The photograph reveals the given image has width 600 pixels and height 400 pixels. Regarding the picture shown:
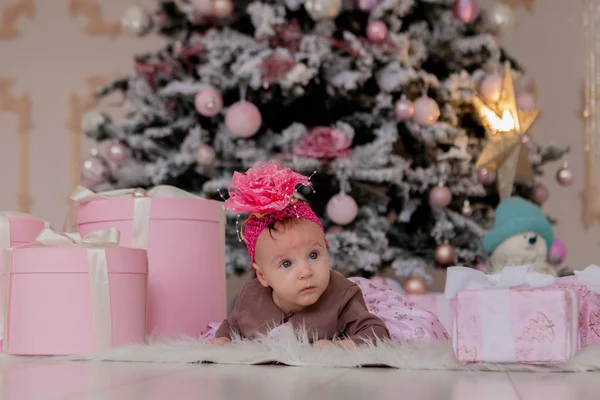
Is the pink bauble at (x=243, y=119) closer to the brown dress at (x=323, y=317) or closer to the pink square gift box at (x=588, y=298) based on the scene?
the brown dress at (x=323, y=317)

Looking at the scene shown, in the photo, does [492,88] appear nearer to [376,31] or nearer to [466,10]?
[466,10]

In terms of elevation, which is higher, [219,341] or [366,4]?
[366,4]

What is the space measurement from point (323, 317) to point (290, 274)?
129mm

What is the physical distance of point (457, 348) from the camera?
143cm

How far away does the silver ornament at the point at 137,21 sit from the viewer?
3289mm

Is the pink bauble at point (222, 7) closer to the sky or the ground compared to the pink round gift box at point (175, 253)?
closer to the sky

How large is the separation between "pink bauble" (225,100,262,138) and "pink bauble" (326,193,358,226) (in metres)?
0.38

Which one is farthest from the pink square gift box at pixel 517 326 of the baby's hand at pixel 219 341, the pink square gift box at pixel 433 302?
the pink square gift box at pixel 433 302

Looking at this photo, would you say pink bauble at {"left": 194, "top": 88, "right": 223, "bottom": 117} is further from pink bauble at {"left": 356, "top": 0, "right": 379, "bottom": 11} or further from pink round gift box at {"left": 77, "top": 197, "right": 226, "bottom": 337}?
pink round gift box at {"left": 77, "top": 197, "right": 226, "bottom": 337}

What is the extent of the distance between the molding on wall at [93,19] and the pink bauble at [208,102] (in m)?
1.59

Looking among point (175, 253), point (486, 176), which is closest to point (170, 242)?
point (175, 253)

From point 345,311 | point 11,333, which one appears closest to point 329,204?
point 345,311

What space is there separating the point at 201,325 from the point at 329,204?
3.21 ft

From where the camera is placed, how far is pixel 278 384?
122cm
